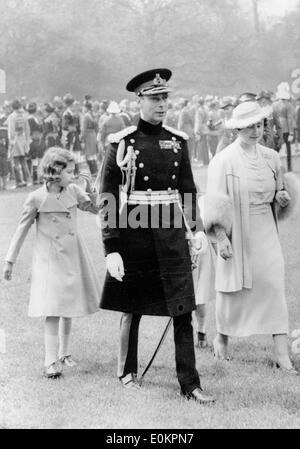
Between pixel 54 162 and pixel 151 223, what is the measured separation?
102 centimetres

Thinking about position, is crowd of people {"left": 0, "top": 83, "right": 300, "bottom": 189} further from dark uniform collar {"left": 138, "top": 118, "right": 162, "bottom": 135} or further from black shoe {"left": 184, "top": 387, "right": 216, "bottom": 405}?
black shoe {"left": 184, "top": 387, "right": 216, "bottom": 405}

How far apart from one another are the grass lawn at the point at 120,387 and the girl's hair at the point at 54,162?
1341 mm

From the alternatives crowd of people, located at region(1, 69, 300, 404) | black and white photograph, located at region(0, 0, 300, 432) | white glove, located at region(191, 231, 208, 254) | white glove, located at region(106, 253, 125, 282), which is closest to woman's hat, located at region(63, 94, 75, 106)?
black and white photograph, located at region(0, 0, 300, 432)

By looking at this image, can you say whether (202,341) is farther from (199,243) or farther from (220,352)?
(199,243)

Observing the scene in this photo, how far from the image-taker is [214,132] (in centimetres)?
1603

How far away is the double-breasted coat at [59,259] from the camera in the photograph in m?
5.52

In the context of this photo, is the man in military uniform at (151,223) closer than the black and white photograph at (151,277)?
No

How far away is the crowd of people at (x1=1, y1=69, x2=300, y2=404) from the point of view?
15.9 feet

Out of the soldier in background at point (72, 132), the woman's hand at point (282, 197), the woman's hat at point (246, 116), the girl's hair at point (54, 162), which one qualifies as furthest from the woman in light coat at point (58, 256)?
the soldier in background at point (72, 132)

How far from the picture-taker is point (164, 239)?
16.0 ft

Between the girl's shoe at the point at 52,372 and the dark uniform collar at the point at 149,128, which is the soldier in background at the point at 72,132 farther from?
the dark uniform collar at the point at 149,128

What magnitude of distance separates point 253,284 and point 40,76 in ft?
15.1

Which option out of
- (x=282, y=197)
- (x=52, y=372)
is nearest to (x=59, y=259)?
(x=52, y=372)
